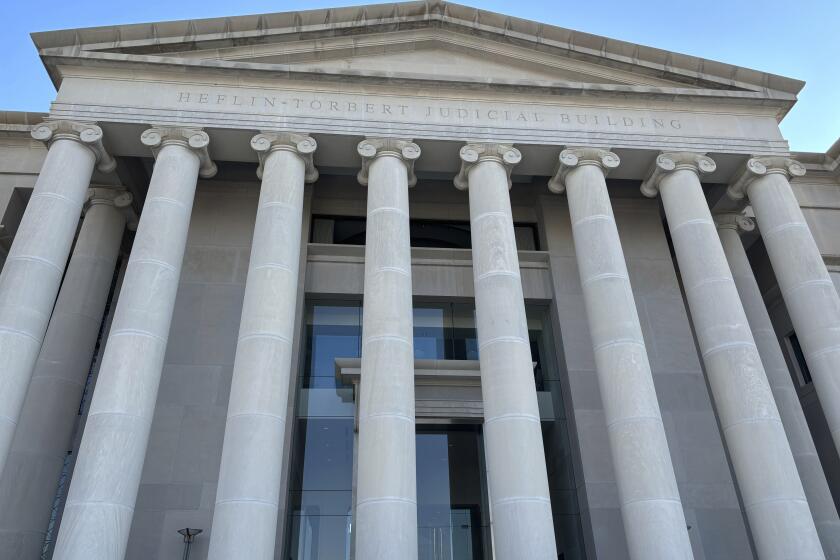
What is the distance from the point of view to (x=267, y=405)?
64.4 feet

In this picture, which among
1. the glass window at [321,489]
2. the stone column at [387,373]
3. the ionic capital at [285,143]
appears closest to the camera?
the stone column at [387,373]

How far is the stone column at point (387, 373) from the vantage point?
18188mm

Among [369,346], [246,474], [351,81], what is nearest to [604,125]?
[351,81]

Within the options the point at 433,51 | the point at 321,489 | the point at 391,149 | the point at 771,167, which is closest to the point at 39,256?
the point at 321,489

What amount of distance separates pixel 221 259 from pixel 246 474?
11.9 meters

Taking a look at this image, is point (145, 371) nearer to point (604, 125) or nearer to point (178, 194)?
point (178, 194)

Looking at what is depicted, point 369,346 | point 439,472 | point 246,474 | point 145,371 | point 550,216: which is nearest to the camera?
point 246,474

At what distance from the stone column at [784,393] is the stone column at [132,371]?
74.3 ft

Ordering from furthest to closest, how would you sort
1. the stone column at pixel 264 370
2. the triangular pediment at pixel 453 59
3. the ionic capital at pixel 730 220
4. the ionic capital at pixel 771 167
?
the ionic capital at pixel 730 220
the triangular pediment at pixel 453 59
the ionic capital at pixel 771 167
the stone column at pixel 264 370

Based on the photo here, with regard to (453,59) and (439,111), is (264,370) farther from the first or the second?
(453,59)

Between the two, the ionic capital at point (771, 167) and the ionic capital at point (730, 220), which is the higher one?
the ionic capital at point (730, 220)

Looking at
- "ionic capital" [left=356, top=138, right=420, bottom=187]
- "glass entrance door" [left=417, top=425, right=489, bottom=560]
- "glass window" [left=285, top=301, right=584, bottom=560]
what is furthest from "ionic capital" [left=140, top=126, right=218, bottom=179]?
"glass entrance door" [left=417, top=425, right=489, bottom=560]

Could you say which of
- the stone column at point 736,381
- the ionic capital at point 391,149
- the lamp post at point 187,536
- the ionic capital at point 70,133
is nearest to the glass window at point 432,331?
the ionic capital at point 391,149

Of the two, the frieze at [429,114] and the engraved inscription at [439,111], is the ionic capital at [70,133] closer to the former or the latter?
the frieze at [429,114]
